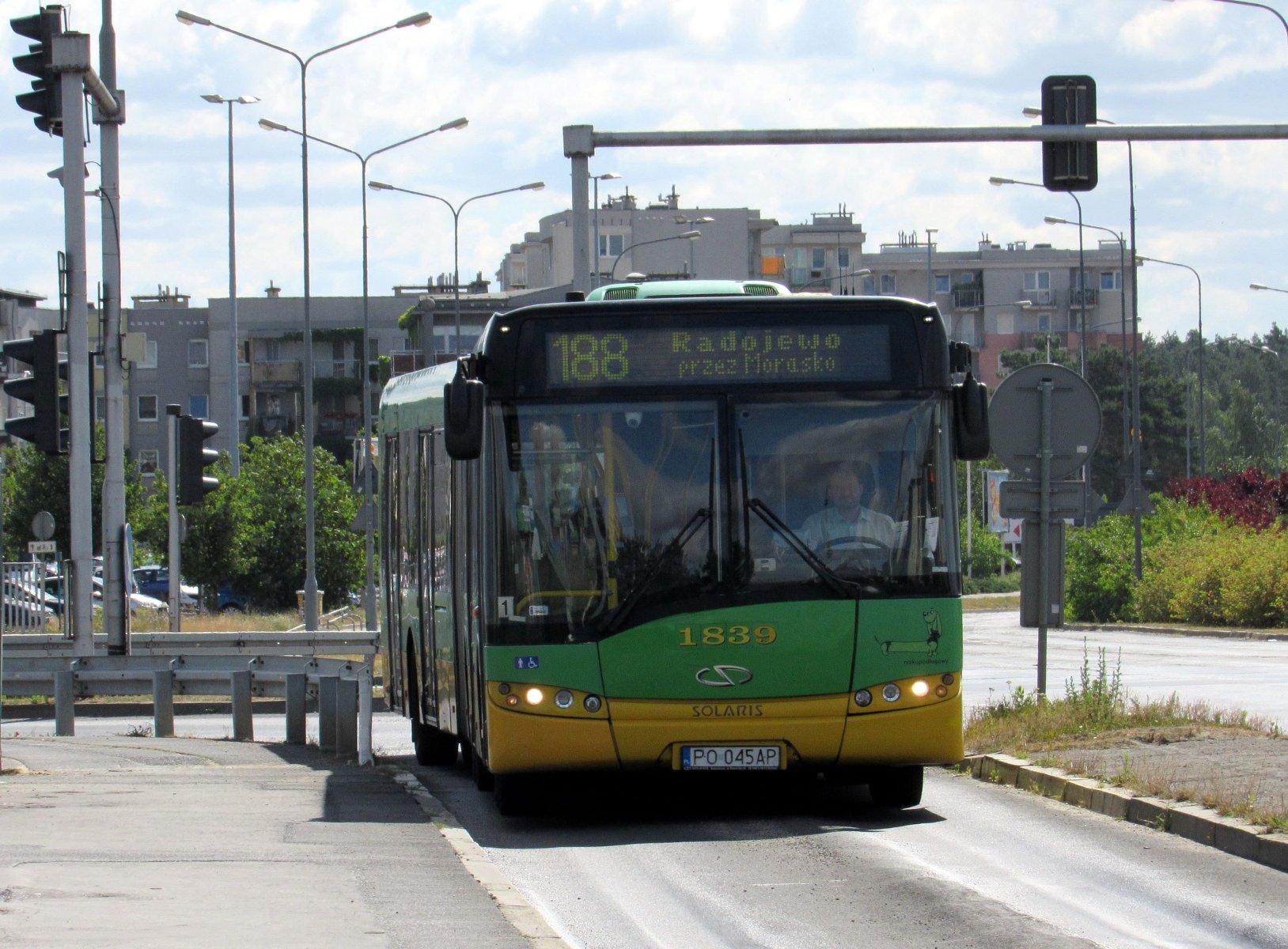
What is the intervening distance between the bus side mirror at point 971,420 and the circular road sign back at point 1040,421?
4.24 metres

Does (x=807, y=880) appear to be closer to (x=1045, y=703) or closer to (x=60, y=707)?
(x=1045, y=703)

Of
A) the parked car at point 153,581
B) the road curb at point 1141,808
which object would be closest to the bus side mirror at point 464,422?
the road curb at point 1141,808

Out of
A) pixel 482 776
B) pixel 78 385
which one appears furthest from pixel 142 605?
pixel 482 776

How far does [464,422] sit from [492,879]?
3063 mm

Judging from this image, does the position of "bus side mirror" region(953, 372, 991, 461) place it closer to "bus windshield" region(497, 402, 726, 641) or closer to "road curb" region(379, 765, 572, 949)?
"bus windshield" region(497, 402, 726, 641)

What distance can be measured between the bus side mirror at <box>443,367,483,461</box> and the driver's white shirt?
6.20 ft

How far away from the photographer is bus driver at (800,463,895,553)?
1165 cm

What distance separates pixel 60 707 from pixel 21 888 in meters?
14.4

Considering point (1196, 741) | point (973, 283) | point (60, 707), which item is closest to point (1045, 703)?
point (1196, 741)

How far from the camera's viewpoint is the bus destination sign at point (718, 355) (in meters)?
11.9

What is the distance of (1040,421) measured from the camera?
53.4ft

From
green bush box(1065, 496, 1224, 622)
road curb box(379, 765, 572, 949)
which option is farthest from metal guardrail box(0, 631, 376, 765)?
green bush box(1065, 496, 1224, 622)

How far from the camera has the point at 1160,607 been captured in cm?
4312

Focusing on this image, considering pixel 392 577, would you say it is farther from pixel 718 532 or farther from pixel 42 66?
pixel 718 532
